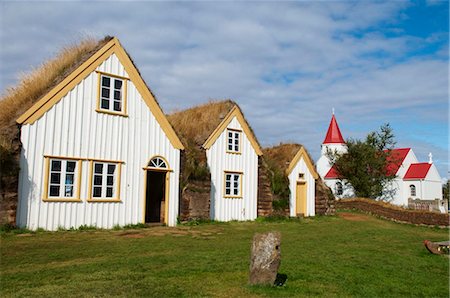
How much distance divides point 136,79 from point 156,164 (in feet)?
13.3

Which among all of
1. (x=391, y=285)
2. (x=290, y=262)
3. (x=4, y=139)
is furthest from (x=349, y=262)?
(x=4, y=139)

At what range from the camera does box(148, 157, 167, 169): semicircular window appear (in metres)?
19.5

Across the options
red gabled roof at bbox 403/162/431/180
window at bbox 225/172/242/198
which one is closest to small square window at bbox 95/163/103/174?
window at bbox 225/172/242/198

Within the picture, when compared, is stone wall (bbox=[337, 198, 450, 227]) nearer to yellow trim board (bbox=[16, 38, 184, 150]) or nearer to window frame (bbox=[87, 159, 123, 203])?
yellow trim board (bbox=[16, 38, 184, 150])

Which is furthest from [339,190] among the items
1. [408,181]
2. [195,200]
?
[195,200]

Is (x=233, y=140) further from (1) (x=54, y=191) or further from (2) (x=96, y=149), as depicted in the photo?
(1) (x=54, y=191)

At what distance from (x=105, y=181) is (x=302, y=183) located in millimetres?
15660

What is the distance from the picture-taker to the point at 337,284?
8.19 metres

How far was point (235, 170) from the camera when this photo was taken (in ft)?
80.5

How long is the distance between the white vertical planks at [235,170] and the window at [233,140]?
0.24m

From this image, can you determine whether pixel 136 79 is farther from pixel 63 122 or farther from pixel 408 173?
pixel 408 173

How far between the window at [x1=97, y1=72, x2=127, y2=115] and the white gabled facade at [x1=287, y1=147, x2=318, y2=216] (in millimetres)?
13536

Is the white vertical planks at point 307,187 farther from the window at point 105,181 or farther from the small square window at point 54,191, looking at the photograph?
the small square window at point 54,191

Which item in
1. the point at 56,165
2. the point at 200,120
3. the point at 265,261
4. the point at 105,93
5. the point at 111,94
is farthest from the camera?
the point at 200,120
